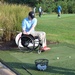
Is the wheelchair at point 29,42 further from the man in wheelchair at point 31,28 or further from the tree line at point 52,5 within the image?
the tree line at point 52,5

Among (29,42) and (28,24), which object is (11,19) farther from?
(29,42)

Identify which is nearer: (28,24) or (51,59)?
(51,59)

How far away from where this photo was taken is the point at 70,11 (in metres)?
52.7

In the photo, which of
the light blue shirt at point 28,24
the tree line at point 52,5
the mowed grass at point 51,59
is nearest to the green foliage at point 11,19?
the mowed grass at point 51,59

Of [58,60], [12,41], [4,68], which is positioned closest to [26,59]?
[58,60]

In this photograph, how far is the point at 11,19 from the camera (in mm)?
11453

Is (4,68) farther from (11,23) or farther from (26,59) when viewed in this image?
(11,23)

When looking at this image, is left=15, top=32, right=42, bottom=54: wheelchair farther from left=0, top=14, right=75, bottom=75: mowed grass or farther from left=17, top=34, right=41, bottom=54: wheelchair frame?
left=0, top=14, right=75, bottom=75: mowed grass

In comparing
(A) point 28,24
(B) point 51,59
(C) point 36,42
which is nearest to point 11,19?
(A) point 28,24

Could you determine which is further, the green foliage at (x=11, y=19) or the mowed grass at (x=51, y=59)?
the green foliage at (x=11, y=19)

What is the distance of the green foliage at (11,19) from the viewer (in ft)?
37.2

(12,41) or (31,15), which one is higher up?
(31,15)

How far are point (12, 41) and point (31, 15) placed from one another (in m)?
2.12

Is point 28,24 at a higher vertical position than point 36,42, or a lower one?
higher
